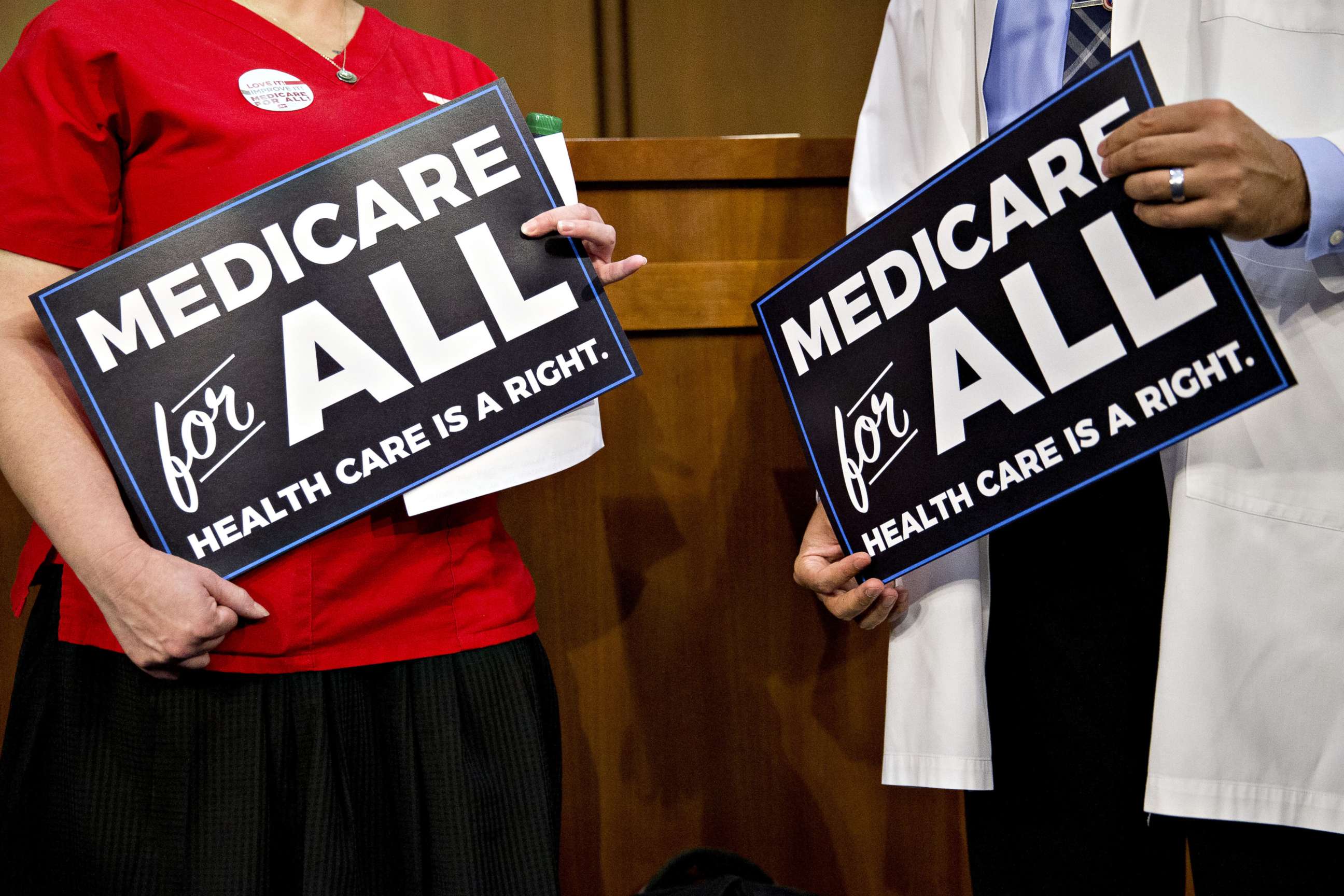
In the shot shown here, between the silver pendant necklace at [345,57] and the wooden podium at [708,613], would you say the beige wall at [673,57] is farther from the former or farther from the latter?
the silver pendant necklace at [345,57]

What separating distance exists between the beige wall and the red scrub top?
4.98 feet

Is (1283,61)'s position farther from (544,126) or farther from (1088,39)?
(544,126)

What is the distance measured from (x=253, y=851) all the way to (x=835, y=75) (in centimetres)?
206

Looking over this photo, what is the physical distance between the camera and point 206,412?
2.12 ft

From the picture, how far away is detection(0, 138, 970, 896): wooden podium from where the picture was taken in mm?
1100

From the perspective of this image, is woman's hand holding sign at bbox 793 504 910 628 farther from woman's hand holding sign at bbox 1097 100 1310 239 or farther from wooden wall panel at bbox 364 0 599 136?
wooden wall panel at bbox 364 0 599 136

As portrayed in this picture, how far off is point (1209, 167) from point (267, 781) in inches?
28.0

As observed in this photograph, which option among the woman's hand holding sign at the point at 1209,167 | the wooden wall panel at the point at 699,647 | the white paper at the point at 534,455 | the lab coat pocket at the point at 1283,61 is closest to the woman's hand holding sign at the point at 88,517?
the white paper at the point at 534,455

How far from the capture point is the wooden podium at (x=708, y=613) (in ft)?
3.61

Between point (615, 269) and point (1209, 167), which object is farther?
point (615, 269)

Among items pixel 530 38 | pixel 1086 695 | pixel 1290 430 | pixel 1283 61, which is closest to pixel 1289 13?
pixel 1283 61

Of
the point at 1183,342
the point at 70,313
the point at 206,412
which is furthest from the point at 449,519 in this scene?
the point at 1183,342

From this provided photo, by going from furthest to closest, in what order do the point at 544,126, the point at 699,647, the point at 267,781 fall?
the point at 699,647 < the point at 544,126 < the point at 267,781

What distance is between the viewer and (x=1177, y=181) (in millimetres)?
548
